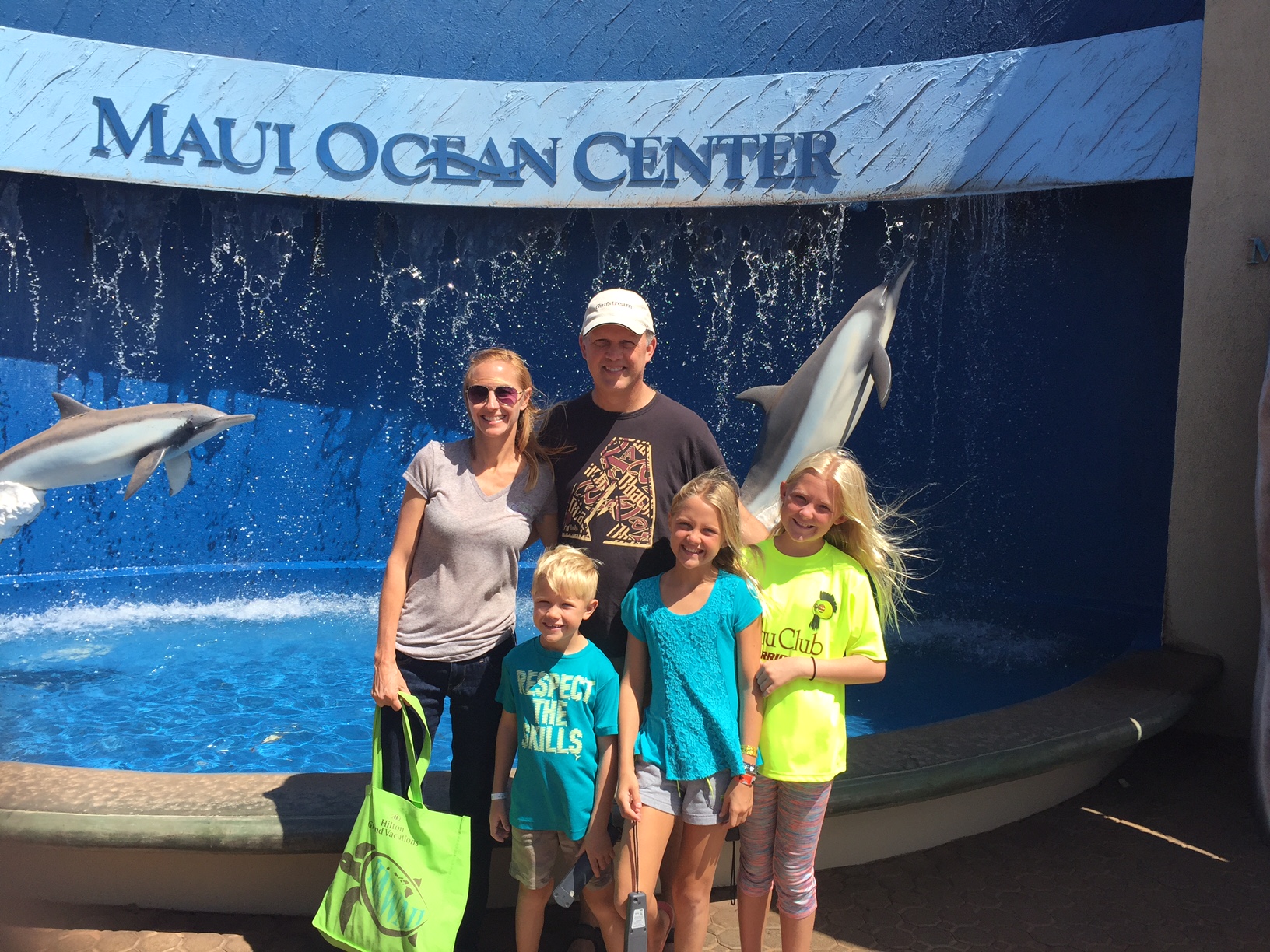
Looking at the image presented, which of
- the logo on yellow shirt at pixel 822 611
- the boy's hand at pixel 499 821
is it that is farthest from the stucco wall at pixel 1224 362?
the boy's hand at pixel 499 821

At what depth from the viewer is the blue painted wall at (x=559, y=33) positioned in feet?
31.6

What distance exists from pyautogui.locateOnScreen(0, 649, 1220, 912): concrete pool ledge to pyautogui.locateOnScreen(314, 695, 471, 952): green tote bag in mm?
590

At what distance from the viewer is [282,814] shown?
3.56m

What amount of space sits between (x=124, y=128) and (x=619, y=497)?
7.88 m

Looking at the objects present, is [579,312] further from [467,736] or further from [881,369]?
[467,736]

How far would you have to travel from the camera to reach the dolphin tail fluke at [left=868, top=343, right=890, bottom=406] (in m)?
6.98

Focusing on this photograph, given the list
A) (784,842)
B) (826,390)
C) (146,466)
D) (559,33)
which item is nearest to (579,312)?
(559,33)

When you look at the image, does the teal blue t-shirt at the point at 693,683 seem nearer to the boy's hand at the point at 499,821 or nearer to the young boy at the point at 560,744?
the young boy at the point at 560,744

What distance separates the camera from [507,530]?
3.07 meters

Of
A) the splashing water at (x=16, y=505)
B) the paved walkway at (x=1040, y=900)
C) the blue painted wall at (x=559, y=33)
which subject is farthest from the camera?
the blue painted wall at (x=559, y=33)

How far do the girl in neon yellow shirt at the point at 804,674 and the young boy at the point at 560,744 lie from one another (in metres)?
0.47

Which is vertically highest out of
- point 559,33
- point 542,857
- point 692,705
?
point 559,33

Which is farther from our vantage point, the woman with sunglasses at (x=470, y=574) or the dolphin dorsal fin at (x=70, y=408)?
the dolphin dorsal fin at (x=70, y=408)

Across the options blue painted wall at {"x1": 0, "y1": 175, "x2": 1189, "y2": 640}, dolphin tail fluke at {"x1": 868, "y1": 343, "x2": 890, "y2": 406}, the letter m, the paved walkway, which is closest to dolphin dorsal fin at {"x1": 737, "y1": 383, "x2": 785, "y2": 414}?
dolphin tail fluke at {"x1": 868, "y1": 343, "x2": 890, "y2": 406}
